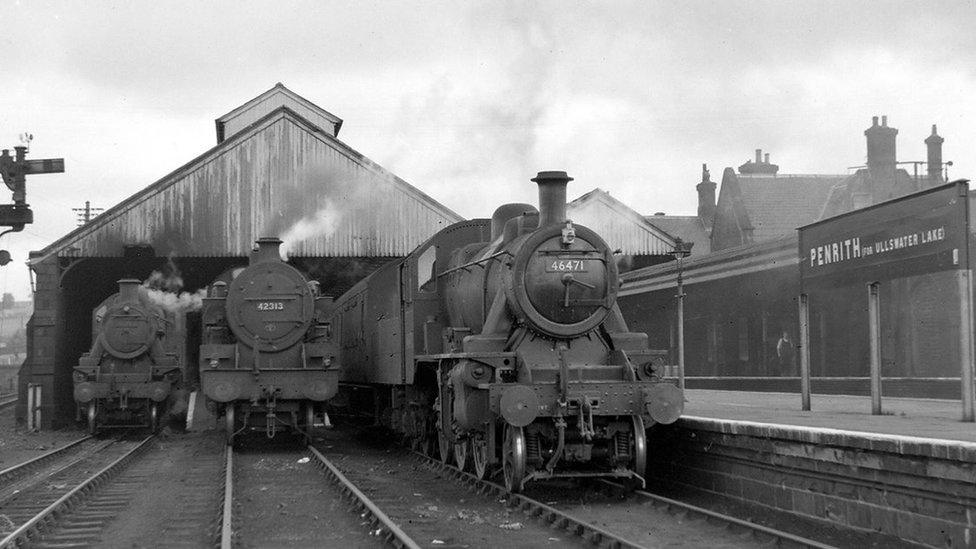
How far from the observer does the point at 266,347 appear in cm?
1708

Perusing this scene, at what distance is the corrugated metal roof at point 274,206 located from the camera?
2445cm

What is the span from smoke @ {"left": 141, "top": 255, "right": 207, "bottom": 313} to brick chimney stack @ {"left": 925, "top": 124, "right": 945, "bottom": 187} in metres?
23.6

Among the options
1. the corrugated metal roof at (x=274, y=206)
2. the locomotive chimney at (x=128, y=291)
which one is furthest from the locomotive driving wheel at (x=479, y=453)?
the corrugated metal roof at (x=274, y=206)

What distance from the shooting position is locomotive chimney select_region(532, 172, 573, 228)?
11125 mm

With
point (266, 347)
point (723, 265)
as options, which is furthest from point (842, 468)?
point (723, 265)

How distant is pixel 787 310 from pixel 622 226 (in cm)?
440

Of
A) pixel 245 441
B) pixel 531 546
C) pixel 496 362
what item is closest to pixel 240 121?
pixel 245 441

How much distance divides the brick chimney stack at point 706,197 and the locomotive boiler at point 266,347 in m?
37.1

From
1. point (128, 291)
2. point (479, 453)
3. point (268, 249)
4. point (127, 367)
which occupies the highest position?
point (268, 249)

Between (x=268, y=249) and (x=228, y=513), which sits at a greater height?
(x=268, y=249)

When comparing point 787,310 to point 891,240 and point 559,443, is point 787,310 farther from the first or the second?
point 559,443

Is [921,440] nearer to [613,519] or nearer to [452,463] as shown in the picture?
[613,519]

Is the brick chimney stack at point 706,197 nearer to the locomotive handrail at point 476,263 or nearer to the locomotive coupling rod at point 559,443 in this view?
the locomotive handrail at point 476,263

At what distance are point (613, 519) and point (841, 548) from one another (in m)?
2.24
